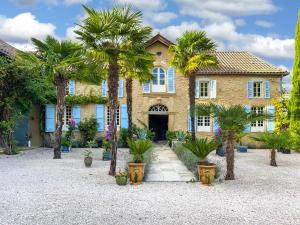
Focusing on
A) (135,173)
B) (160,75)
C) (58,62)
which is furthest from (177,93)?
(135,173)

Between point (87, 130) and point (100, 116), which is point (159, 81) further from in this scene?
point (87, 130)

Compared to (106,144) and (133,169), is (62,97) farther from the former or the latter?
(133,169)

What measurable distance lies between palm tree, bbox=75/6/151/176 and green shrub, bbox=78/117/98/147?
13432 mm

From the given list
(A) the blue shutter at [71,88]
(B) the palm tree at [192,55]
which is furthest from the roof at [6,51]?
(B) the palm tree at [192,55]

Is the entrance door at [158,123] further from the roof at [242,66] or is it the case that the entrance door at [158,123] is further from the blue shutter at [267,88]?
the blue shutter at [267,88]

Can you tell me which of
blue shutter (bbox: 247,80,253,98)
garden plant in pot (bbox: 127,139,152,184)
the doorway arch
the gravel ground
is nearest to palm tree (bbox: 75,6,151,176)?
garden plant in pot (bbox: 127,139,152,184)

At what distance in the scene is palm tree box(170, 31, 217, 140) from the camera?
74.2ft

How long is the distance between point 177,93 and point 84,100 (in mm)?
6068

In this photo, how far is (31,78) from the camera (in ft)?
68.4

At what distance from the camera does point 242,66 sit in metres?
28.0

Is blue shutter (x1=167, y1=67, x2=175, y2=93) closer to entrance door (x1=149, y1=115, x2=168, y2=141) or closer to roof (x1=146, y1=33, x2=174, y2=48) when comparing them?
roof (x1=146, y1=33, x2=174, y2=48)

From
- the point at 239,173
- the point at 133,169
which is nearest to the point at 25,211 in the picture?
the point at 133,169

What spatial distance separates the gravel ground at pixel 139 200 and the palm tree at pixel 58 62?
4.67 metres

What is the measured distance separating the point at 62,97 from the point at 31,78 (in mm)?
3531
